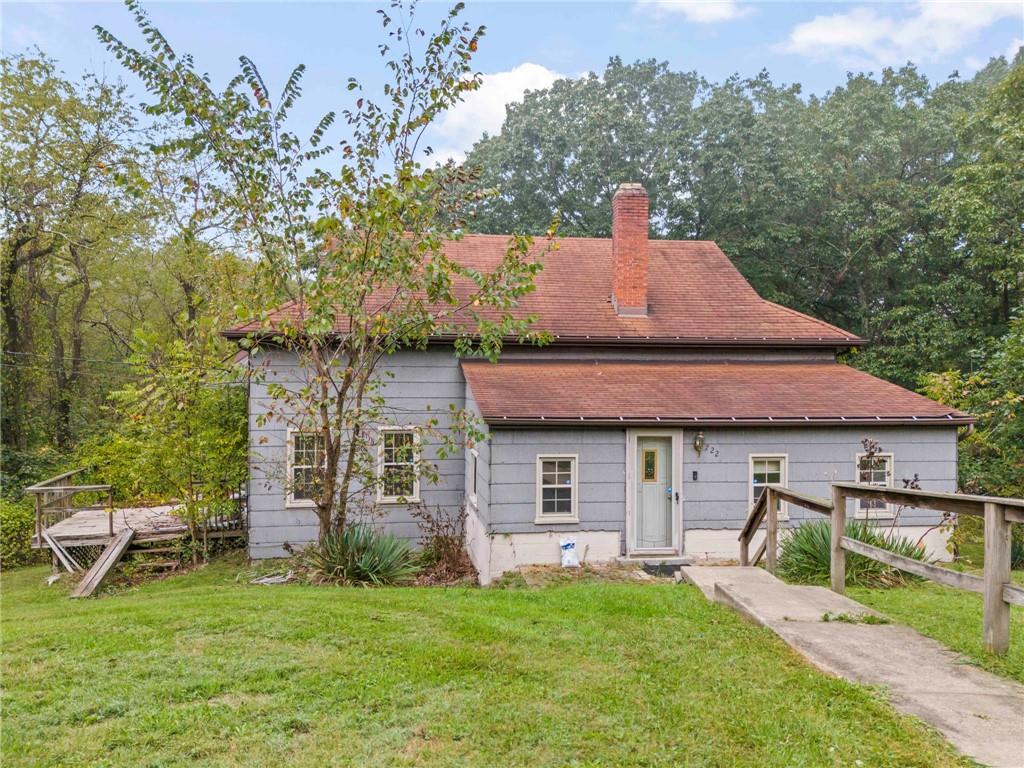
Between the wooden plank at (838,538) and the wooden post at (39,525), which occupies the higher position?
the wooden plank at (838,538)

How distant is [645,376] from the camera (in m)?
12.7

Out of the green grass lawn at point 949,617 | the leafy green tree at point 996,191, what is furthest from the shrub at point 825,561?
the leafy green tree at point 996,191

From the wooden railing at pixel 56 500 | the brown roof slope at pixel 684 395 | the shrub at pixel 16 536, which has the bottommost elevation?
the shrub at pixel 16 536

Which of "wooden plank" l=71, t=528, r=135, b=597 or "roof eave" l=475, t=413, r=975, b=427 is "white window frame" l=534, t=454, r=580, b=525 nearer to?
"roof eave" l=475, t=413, r=975, b=427

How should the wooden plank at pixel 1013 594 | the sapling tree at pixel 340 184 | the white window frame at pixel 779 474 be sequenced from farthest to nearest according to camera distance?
the white window frame at pixel 779 474
the sapling tree at pixel 340 184
the wooden plank at pixel 1013 594

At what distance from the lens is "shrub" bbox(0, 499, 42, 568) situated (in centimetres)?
1343

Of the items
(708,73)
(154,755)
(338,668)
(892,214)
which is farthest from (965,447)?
(708,73)

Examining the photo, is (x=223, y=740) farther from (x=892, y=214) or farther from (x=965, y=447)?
(x=892, y=214)

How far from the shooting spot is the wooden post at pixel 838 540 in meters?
5.79

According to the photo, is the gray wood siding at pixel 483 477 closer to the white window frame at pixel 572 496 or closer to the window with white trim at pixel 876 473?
the white window frame at pixel 572 496

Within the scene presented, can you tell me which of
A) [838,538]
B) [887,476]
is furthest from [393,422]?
[887,476]

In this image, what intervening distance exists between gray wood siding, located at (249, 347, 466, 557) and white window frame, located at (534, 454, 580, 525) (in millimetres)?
2633

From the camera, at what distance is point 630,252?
14.3m

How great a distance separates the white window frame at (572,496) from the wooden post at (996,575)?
7.03 m
